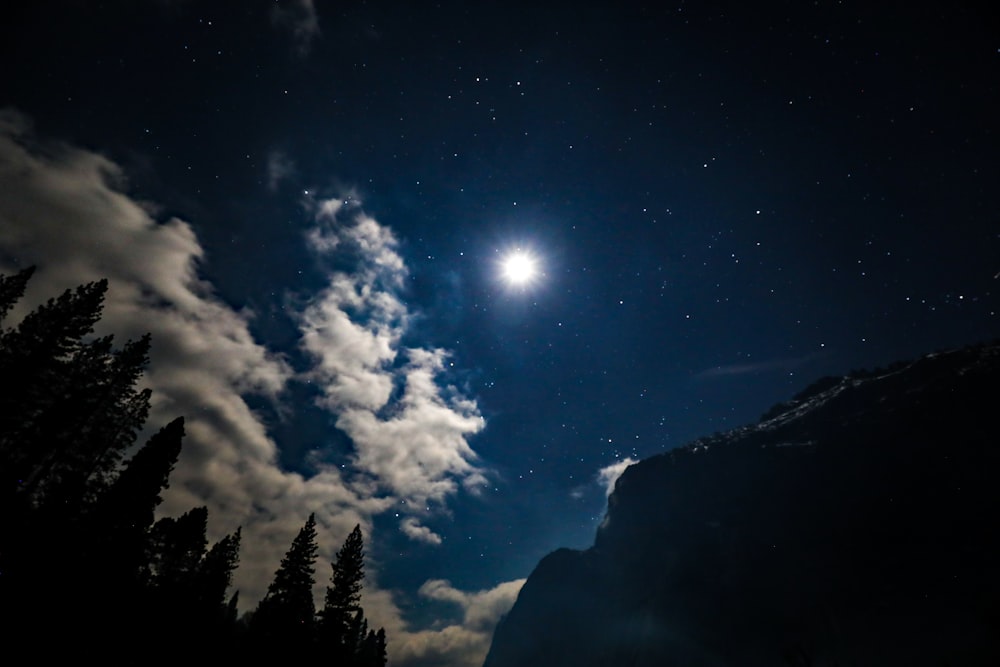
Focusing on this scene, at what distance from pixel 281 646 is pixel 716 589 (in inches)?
6498

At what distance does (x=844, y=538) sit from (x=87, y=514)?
186 metres

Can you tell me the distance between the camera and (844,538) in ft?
431

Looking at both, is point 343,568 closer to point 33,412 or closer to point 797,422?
point 33,412

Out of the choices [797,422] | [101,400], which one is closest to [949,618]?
[797,422]

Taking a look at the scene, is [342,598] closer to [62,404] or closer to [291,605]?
[291,605]

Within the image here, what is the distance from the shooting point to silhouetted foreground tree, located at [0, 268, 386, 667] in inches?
740

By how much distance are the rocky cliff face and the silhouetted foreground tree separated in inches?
5291

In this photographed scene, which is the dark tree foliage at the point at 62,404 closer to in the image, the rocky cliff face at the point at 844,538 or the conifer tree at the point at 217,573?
the conifer tree at the point at 217,573

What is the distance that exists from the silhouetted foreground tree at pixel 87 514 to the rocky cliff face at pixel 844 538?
134m

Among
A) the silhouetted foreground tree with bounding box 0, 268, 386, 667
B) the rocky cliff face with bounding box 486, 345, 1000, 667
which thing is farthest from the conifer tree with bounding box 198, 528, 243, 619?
the rocky cliff face with bounding box 486, 345, 1000, 667

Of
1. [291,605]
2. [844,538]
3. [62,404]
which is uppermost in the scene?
[844,538]

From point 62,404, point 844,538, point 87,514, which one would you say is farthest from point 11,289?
point 844,538

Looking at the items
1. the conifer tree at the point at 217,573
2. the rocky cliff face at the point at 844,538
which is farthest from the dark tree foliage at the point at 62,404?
the rocky cliff face at the point at 844,538

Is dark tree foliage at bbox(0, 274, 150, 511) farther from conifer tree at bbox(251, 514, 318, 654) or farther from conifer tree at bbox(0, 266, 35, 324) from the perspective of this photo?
conifer tree at bbox(251, 514, 318, 654)
